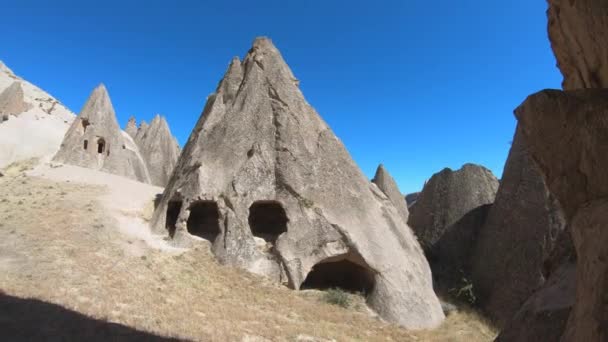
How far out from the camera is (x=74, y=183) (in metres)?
15.2

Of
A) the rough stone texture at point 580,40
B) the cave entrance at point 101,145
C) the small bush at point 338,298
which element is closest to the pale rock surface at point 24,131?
the cave entrance at point 101,145

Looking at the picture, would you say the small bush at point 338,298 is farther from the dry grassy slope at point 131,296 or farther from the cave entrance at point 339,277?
the cave entrance at point 339,277

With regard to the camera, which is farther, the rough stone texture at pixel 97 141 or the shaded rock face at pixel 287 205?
the rough stone texture at pixel 97 141

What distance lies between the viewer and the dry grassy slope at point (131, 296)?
5242 mm

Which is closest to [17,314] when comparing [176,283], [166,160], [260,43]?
[176,283]

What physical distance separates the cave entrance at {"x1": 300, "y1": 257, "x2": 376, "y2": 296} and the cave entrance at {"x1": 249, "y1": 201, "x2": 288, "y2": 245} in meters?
1.69

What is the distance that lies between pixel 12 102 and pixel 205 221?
2660 cm

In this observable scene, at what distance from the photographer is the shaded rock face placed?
31.7 ft

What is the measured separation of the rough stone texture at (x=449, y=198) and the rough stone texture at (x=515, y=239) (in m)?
1.56

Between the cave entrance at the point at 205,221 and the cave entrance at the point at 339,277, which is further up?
the cave entrance at the point at 205,221

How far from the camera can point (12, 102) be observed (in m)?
28.4

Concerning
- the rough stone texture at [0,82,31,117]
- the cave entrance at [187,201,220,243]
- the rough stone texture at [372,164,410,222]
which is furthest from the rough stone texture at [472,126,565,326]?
the rough stone texture at [0,82,31,117]

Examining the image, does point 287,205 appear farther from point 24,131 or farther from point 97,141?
point 24,131

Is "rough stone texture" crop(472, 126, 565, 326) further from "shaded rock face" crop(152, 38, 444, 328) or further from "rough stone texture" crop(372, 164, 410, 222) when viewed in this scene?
"rough stone texture" crop(372, 164, 410, 222)
